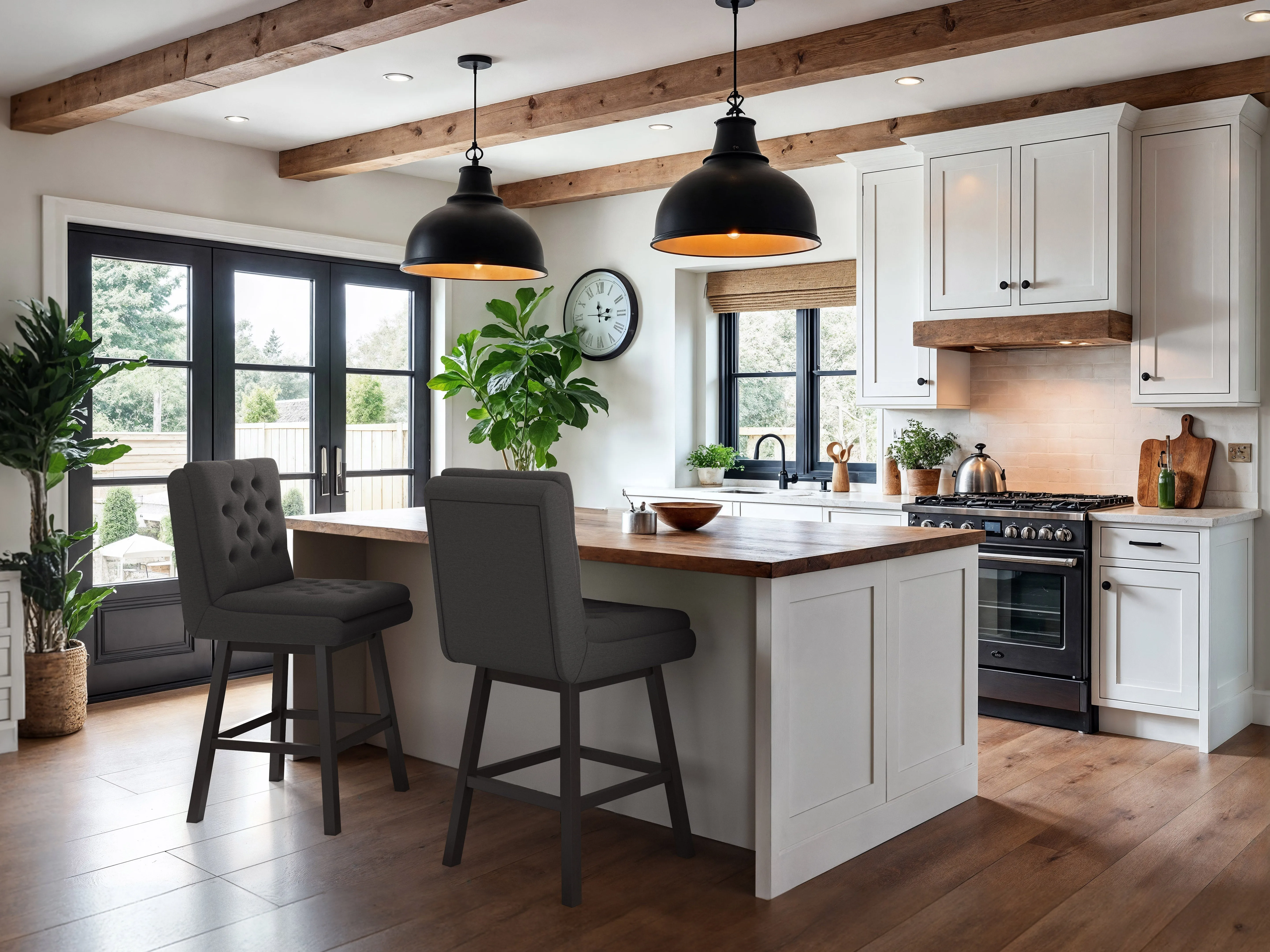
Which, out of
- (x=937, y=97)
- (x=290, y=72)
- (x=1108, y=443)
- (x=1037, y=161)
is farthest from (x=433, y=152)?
(x=1108, y=443)

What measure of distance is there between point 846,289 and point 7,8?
3.96 m

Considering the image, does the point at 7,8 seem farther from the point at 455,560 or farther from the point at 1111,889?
the point at 1111,889

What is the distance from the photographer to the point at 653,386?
657cm

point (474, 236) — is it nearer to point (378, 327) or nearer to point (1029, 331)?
point (1029, 331)

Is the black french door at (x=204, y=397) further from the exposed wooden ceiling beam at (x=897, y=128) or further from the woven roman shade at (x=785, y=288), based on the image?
the woven roman shade at (x=785, y=288)

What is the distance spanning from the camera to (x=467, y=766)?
305cm

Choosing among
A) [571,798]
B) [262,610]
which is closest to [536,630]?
[571,798]

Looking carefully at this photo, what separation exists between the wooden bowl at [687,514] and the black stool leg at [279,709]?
1.36 metres

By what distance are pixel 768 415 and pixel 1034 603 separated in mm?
2238

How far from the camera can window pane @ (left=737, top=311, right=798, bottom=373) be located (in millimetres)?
6410

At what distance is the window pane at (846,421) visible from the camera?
6023 mm

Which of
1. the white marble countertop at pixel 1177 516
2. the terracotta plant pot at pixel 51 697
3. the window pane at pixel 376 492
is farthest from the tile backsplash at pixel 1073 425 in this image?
the terracotta plant pot at pixel 51 697

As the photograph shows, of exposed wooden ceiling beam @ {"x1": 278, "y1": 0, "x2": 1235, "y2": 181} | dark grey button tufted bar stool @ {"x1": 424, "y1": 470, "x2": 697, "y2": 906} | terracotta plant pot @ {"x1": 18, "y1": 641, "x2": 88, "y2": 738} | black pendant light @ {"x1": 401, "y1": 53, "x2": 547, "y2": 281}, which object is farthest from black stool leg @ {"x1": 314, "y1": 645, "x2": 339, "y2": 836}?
exposed wooden ceiling beam @ {"x1": 278, "y1": 0, "x2": 1235, "y2": 181}

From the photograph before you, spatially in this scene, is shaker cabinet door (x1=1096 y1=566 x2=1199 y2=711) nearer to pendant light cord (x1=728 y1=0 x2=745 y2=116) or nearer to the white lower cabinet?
the white lower cabinet
